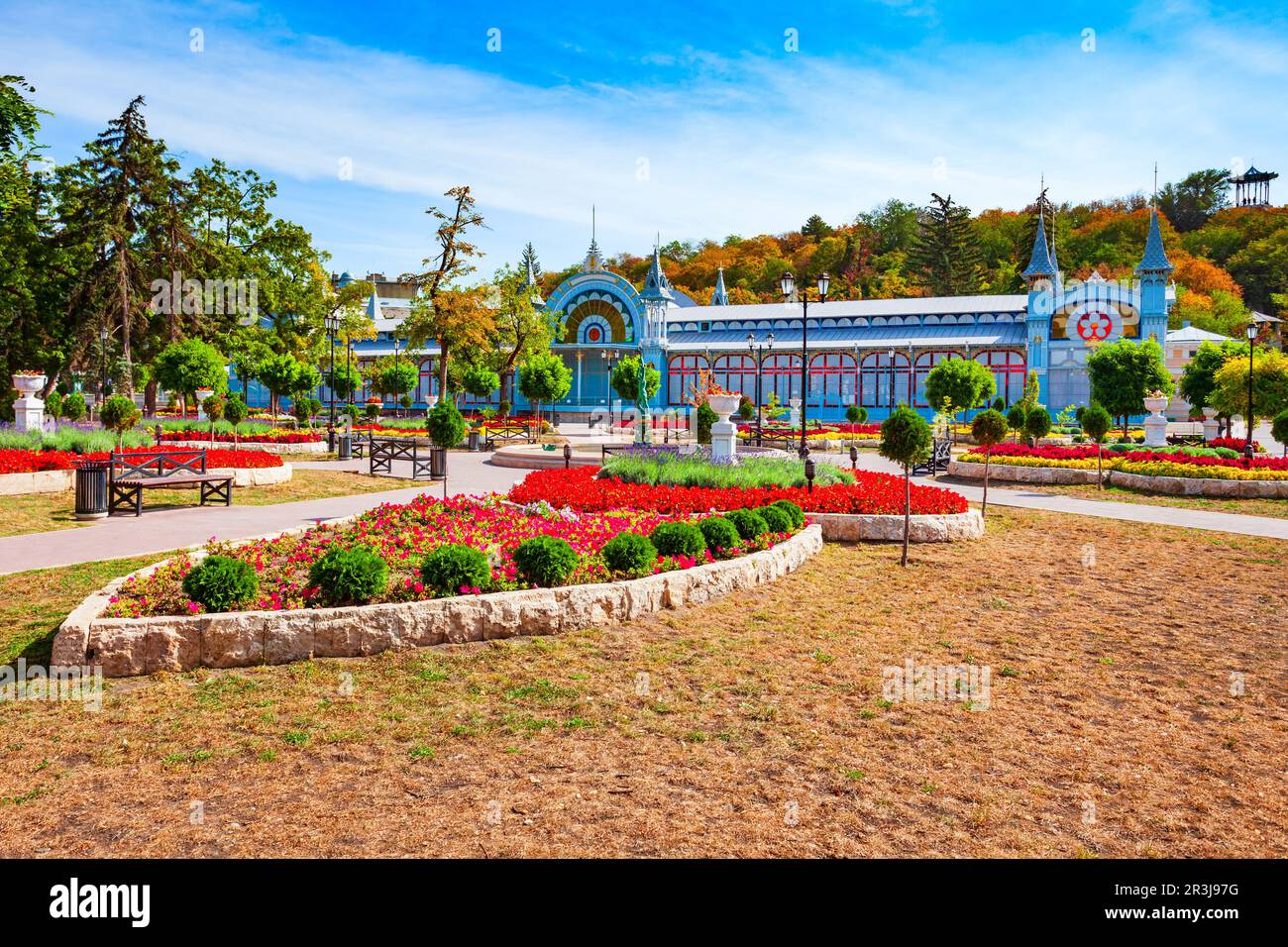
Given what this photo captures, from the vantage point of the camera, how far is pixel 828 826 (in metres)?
4.46

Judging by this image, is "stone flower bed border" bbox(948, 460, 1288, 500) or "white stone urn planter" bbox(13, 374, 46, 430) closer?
"stone flower bed border" bbox(948, 460, 1288, 500)

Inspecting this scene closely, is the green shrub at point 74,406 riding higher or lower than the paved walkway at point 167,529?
higher

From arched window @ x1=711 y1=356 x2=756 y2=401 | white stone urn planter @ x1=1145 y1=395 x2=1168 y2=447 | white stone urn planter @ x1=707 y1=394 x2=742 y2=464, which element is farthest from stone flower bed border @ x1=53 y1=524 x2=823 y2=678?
arched window @ x1=711 y1=356 x2=756 y2=401

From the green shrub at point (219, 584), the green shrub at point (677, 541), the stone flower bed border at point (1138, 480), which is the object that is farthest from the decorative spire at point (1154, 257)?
the green shrub at point (219, 584)

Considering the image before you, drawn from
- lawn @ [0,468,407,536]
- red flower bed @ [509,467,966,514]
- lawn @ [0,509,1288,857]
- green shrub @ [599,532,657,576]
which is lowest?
lawn @ [0,509,1288,857]

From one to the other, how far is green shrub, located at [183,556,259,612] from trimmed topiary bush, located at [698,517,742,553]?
4956 millimetres

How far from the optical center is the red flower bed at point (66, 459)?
1719 cm

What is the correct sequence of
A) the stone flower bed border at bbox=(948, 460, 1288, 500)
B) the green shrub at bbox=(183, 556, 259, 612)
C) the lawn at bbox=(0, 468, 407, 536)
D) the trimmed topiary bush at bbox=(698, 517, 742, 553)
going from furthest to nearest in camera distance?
the stone flower bed border at bbox=(948, 460, 1288, 500), the lawn at bbox=(0, 468, 407, 536), the trimmed topiary bush at bbox=(698, 517, 742, 553), the green shrub at bbox=(183, 556, 259, 612)

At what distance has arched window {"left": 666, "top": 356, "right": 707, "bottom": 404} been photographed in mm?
52312

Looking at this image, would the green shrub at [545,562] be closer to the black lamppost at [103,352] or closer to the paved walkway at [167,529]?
the paved walkway at [167,529]

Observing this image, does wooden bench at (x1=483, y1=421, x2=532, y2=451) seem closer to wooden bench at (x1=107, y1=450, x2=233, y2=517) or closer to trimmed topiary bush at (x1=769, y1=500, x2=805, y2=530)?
wooden bench at (x1=107, y1=450, x2=233, y2=517)

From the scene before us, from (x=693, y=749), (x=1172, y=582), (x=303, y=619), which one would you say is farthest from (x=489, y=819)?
(x=1172, y=582)

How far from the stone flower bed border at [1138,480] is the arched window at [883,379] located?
23545mm
